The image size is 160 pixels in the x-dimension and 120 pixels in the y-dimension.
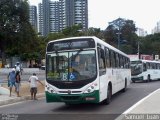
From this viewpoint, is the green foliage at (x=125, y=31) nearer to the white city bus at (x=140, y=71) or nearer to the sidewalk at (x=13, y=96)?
the white city bus at (x=140, y=71)

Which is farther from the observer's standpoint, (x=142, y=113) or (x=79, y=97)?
(x=79, y=97)

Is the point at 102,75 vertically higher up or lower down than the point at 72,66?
lower down

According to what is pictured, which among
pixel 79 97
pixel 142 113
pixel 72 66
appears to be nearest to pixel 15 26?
pixel 72 66

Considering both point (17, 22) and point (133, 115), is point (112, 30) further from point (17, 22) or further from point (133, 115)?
point (133, 115)

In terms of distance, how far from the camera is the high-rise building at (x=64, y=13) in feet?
240

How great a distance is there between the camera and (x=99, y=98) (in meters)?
15.6

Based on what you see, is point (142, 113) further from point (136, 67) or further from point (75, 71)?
point (136, 67)

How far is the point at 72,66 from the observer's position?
15781 millimetres

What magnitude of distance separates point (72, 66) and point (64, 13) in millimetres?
60991

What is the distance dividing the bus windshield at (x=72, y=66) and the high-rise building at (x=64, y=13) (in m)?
56.6

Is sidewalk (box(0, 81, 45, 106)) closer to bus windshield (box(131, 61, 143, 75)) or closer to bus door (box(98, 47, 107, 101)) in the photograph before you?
bus door (box(98, 47, 107, 101))

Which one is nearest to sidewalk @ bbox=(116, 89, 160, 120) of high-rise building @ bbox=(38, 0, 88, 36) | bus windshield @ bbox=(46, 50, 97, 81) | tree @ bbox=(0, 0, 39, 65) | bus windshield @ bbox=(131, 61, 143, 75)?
bus windshield @ bbox=(46, 50, 97, 81)

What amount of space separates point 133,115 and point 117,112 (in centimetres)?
147

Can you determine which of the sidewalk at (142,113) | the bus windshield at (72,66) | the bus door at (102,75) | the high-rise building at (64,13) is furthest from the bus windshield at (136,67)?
the high-rise building at (64,13)
